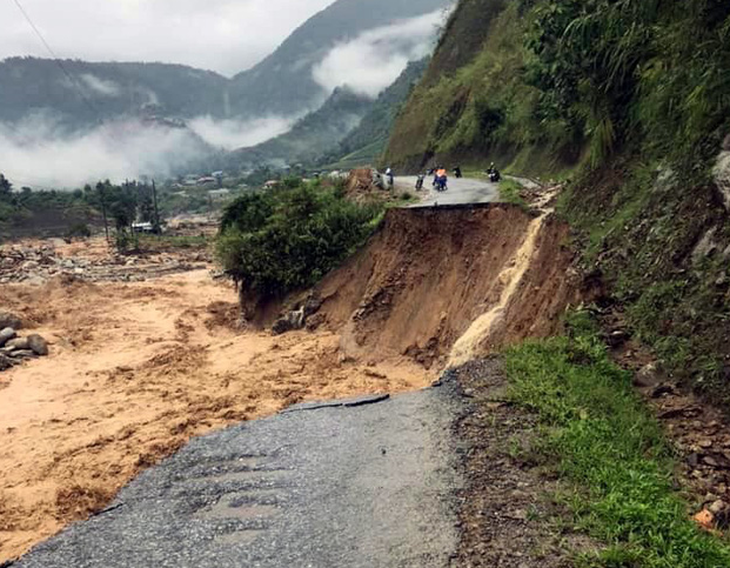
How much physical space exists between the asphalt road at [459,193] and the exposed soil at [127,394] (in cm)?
603

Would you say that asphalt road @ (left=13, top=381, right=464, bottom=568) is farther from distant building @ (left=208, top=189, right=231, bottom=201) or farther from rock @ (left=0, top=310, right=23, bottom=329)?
distant building @ (left=208, top=189, right=231, bottom=201)

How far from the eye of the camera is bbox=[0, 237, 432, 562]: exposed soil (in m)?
10.6

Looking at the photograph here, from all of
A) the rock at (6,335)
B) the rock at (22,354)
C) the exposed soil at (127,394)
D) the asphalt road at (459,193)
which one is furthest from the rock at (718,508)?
the rock at (6,335)

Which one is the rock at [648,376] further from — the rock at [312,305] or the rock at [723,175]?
the rock at [312,305]

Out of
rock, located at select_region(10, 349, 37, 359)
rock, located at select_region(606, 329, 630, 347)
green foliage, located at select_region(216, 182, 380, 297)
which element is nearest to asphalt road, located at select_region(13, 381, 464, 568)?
rock, located at select_region(606, 329, 630, 347)

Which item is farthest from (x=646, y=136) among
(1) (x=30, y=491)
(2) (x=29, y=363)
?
(2) (x=29, y=363)

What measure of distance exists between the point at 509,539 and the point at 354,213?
1578cm

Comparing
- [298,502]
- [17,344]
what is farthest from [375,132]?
[298,502]

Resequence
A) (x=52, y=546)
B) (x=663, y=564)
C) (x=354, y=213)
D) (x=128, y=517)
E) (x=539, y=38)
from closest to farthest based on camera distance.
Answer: (x=663, y=564) < (x=52, y=546) < (x=128, y=517) < (x=539, y=38) < (x=354, y=213)

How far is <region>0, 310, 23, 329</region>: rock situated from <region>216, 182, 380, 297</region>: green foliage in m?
10.2

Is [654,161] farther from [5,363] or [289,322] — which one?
[5,363]

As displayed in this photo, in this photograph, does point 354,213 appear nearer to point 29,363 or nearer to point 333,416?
point 333,416

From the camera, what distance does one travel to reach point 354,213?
2069 centimetres

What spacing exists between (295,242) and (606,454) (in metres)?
15.2
